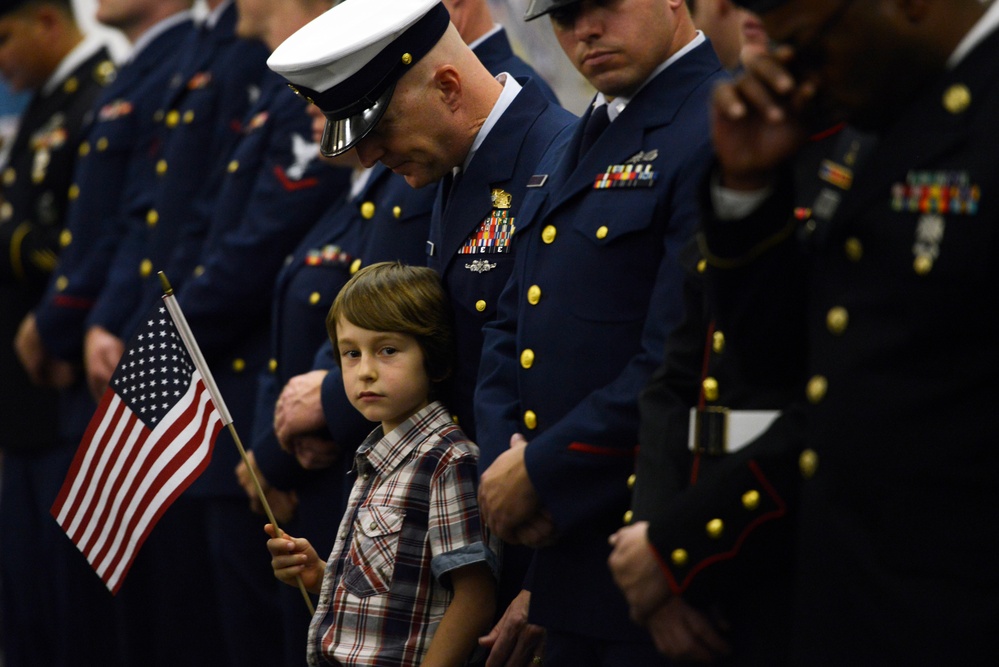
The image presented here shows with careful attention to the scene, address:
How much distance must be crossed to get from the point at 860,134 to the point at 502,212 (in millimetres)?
1147

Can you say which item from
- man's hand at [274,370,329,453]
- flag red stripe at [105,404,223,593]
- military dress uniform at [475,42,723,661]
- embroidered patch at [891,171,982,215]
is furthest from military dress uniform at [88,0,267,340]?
embroidered patch at [891,171,982,215]

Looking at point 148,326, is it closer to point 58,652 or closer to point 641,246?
point 641,246

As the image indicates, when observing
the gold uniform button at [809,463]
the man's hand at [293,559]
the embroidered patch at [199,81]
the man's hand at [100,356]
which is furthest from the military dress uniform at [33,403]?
the gold uniform button at [809,463]

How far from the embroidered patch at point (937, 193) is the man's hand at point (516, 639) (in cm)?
114

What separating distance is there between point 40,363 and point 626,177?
3627 millimetres

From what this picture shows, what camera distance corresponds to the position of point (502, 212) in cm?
308

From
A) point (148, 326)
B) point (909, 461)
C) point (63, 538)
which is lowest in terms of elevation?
point (63, 538)

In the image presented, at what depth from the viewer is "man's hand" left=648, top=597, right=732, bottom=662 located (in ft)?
7.10

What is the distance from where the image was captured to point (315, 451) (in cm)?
366

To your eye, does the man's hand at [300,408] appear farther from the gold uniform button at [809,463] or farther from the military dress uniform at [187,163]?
the gold uniform button at [809,463]

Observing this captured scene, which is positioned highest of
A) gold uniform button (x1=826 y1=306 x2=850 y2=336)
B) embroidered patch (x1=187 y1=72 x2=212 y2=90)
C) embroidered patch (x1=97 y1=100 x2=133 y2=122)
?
embroidered patch (x1=187 y1=72 x2=212 y2=90)

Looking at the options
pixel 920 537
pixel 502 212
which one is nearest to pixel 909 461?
pixel 920 537

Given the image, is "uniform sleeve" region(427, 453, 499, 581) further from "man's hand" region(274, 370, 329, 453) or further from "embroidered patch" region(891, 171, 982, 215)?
"embroidered patch" region(891, 171, 982, 215)

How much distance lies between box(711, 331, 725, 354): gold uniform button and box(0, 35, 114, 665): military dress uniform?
3.94 metres
